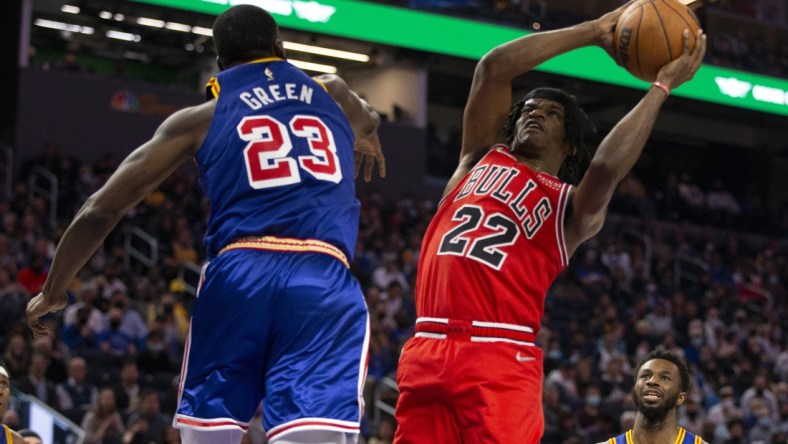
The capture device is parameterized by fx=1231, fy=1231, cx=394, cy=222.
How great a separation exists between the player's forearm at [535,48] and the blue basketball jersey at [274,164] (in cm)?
104

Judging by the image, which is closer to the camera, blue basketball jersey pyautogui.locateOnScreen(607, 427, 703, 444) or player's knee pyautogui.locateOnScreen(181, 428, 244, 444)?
player's knee pyautogui.locateOnScreen(181, 428, 244, 444)

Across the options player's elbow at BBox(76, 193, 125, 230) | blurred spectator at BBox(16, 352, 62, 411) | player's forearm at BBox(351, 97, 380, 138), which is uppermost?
player's forearm at BBox(351, 97, 380, 138)

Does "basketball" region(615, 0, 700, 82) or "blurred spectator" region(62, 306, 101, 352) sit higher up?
"basketball" region(615, 0, 700, 82)

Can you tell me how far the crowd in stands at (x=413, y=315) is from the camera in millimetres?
11016

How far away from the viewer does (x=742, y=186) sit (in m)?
27.8

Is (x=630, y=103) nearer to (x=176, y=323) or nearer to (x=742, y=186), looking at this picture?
(x=742, y=186)

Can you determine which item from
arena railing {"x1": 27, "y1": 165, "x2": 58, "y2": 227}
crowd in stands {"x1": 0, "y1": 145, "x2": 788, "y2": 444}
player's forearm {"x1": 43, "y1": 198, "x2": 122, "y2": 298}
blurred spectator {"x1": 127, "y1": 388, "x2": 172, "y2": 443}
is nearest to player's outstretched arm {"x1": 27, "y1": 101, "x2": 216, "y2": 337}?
player's forearm {"x1": 43, "y1": 198, "x2": 122, "y2": 298}

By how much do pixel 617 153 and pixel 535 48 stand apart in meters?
0.60

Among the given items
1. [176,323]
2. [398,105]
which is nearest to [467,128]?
[176,323]

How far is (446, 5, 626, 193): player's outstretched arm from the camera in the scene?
4.64 m

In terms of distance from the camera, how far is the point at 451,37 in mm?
20328

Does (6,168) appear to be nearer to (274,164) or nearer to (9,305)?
(9,305)

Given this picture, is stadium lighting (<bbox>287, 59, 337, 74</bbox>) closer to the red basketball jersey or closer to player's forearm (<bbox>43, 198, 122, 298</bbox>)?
the red basketball jersey

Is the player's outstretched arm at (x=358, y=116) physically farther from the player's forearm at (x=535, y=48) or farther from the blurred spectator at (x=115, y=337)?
the blurred spectator at (x=115, y=337)
